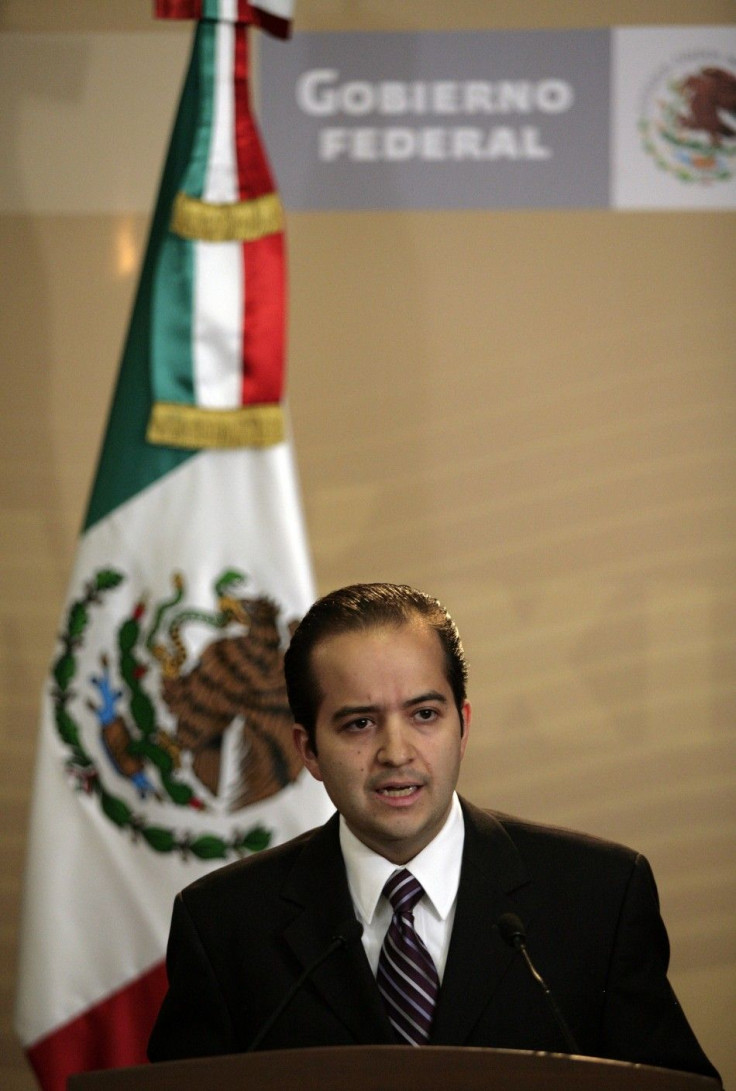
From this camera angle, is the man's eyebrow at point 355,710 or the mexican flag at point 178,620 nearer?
the man's eyebrow at point 355,710

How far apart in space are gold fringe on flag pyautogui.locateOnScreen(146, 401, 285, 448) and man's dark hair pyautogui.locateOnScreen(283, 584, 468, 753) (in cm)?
135

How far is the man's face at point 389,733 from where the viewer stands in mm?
1497

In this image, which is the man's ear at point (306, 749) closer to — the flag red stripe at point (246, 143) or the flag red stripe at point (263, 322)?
the flag red stripe at point (263, 322)

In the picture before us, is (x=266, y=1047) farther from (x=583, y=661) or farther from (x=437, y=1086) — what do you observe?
(x=583, y=661)

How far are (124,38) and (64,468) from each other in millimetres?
1177

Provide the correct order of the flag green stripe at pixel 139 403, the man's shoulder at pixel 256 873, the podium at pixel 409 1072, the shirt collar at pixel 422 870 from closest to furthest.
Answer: the podium at pixel 409 1072
the shirt collar at pixel 422 870
the man's shoulder at pixel 256 873
the flag green stripe at pixel 139 403

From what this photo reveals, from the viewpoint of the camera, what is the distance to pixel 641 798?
3.33 metres

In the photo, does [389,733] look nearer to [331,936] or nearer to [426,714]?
[426,714]

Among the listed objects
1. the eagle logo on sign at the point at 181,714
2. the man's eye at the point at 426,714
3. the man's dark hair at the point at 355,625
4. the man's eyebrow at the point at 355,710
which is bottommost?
the eagle logo on sign at the point at 181,714

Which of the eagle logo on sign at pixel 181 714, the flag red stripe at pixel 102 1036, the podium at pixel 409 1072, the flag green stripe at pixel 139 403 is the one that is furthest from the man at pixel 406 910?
the flag green stripe at pixel 139 403

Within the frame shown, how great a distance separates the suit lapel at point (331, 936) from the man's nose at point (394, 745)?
0.19 meters

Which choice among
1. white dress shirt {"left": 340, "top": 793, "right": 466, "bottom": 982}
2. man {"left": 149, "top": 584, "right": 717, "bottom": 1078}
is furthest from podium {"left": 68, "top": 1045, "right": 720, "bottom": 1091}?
white dress shirt {"left": 340, "top": 793, "right": 466, "bottom": 982}

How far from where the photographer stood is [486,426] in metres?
3.39

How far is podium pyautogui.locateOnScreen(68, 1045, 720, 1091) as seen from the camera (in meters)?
1.10
